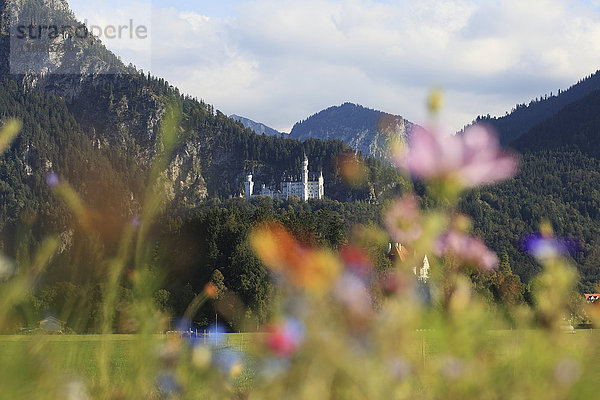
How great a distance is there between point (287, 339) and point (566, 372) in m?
0.55

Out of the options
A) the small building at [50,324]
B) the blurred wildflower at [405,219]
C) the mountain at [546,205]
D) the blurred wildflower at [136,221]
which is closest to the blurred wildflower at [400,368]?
the blurred wildflower at [405,219]

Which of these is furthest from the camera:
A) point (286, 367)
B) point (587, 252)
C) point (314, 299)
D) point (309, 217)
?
point (587, 252)

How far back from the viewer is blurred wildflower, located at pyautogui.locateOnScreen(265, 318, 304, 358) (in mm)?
1422

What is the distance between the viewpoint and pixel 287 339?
4.70ft

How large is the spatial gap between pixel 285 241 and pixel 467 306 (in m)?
0.38

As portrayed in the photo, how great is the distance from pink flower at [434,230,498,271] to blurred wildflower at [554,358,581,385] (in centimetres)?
37

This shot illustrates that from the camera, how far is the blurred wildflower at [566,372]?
1478 millimetres

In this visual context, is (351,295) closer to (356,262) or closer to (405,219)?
(405,219)

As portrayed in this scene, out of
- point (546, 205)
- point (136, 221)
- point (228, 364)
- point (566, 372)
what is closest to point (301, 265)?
point (566, 372)

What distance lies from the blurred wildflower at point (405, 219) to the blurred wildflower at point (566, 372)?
1.28 feet

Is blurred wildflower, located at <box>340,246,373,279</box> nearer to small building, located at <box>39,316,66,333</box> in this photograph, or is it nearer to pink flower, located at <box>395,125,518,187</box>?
pink flower, located at <box>395,125,518,187</box>

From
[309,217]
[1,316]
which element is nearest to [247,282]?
[309,217]

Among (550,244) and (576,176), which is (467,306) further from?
(576,176)

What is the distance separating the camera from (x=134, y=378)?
193 centimetres
